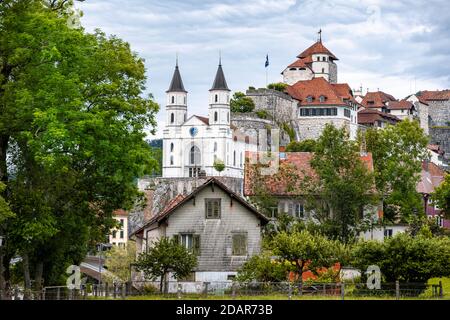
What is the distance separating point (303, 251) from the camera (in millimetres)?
53219

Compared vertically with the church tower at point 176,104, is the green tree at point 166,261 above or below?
below

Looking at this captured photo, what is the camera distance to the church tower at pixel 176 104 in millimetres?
193500

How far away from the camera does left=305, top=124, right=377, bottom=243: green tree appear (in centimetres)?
7794

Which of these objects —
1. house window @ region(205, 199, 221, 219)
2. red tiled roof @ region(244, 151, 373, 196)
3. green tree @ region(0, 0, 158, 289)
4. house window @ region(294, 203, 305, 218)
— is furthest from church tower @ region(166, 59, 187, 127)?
green tree @ region(0, 0, 158, 289)

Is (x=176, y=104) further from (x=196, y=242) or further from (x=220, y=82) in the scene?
(x=196, y=242)

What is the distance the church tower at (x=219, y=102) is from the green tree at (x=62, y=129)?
13292 cm

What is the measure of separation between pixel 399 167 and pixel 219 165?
7645 centimetres

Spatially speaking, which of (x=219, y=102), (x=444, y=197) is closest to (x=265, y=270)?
(x=444, y=197)

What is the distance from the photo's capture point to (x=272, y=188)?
82.3 meters

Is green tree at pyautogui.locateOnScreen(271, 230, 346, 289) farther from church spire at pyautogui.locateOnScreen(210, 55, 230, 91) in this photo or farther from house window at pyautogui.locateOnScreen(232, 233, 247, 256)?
church spire at pyautogui.locateOnScreen(210, 55, 230, 91)

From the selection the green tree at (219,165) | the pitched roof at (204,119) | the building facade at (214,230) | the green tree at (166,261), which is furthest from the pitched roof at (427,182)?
the green tree at (166,261)

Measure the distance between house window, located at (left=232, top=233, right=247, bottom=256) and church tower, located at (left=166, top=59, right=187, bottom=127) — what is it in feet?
429

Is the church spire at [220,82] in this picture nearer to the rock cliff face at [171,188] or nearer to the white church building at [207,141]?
the white church building at [207,141]
